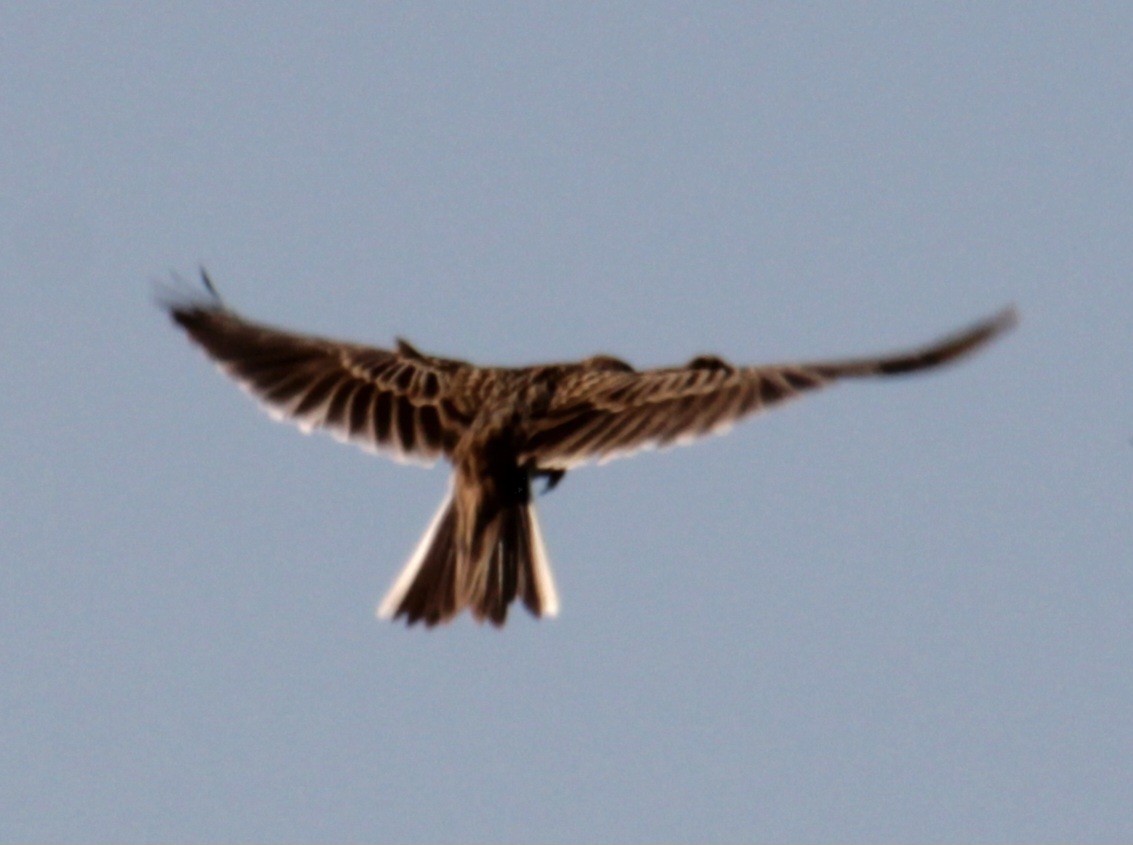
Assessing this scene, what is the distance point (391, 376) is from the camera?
12.3m

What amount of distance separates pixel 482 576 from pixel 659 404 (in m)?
1.22

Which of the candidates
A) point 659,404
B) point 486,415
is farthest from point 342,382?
point 659,404

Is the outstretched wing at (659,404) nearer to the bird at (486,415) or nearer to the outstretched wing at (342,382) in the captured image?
the bird at (486,415)

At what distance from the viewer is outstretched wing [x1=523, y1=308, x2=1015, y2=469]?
36.0 ft

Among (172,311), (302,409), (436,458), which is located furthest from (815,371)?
(172,311)

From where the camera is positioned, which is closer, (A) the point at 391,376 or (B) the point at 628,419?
(B) the point at 628,419

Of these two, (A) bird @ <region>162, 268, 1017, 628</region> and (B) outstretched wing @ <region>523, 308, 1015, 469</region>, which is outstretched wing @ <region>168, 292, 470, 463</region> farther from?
(B) outstretched wing @ <region>523, 308, 1015, 469</region>

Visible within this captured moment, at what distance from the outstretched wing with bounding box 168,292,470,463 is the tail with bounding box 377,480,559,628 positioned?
0.46 meters

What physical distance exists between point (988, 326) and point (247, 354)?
4.03m

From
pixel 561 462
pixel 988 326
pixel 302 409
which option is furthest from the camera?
pixel 302 409

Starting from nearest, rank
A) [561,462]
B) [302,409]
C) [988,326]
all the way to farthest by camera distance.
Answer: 1. [988,326]
2. [561,462]
3. [302,409]

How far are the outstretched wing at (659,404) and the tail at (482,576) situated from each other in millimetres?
430

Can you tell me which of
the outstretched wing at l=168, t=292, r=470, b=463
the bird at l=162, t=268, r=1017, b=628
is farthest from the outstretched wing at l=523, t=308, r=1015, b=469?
the outstretched wing at l=168, t=292, r=470, b=463

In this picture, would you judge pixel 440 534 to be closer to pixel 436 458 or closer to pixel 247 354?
pixel 436 458
